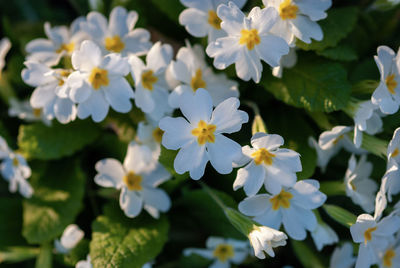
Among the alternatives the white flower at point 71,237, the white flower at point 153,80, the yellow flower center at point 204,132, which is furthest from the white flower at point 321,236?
the white flower at point 71,237

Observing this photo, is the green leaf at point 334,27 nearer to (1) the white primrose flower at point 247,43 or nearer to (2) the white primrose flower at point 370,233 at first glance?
(1) the white primrose flower at point 247,43

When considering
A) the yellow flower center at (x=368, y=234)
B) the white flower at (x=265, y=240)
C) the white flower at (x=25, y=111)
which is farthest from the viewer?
the white flower at (x=25, y=111)

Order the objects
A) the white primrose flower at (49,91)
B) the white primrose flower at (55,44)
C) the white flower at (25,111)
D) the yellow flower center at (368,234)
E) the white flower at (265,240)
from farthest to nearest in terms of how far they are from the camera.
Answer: the white flower at (25,111) → the white primrose flower at (55,44) → the white primrose flower at (49,91) → the yellow flower center at (368,234) → the white flower at (265,240)

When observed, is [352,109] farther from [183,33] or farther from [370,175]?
[183,33]

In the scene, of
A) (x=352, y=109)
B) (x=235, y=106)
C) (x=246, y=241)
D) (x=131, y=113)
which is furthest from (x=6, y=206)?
(x=352, y=109)

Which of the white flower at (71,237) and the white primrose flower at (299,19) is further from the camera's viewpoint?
the white flower at (71,237)

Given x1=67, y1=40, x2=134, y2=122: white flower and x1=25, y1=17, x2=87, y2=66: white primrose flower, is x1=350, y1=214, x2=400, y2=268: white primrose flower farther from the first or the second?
x1=25, y1=17, x2=87, y2=66: white primrose flower

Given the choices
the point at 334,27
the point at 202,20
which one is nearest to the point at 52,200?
the point at 202,20
